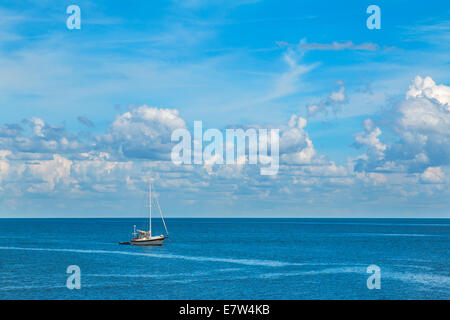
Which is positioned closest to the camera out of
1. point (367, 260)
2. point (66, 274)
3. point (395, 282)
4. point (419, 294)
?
point (419, 294)

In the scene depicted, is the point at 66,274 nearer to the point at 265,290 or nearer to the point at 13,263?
the point at 13,263

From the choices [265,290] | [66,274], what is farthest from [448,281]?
[66,274]

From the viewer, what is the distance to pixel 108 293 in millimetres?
76500

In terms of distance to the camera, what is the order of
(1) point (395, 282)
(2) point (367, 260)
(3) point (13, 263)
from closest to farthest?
(1) point (395, 282) → (3) point (13, 263) → (2) point (367, 260)
